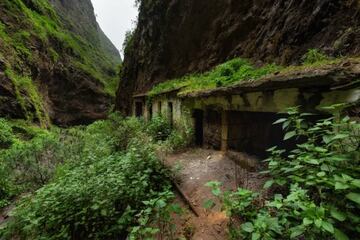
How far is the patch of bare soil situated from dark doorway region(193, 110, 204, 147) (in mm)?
961

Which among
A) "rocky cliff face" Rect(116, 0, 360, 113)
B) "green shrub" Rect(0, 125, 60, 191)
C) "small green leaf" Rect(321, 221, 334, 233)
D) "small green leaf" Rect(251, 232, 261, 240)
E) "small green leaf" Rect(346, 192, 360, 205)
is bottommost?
"green shrub" Rect(0, 125, 60, 191)

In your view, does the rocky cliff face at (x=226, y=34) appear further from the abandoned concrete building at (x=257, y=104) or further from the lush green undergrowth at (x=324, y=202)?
the lush green undergrowth at (x=324, y=202)

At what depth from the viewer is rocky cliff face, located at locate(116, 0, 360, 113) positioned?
5.87 m

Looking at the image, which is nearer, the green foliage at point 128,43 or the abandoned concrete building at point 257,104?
the abandoned concrete building at point 257,104

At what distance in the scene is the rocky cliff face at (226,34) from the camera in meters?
5.87

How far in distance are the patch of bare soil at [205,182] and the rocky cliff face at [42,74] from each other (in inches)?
548

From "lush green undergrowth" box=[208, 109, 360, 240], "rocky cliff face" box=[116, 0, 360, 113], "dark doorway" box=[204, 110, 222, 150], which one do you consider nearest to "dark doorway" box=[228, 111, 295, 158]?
"dark doorway" box=[204, 110, 222, 150]

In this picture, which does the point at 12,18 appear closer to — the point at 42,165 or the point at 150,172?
the point at 42,165

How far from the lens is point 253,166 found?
561 centimetres

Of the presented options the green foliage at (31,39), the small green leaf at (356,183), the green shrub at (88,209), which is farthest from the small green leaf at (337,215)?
the green foliage at (31,39)

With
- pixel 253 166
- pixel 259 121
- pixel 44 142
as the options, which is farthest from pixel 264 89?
pixel 44 142

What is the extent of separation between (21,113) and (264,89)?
16.2 m

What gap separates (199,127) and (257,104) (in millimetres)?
3818

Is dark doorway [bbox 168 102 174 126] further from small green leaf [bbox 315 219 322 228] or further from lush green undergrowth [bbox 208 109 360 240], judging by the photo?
small green leaf [bbox 315 219 322 228]
